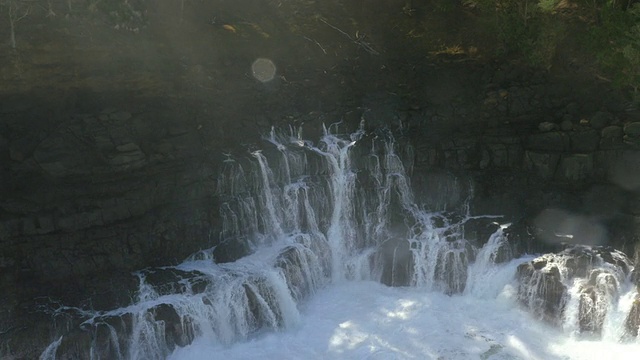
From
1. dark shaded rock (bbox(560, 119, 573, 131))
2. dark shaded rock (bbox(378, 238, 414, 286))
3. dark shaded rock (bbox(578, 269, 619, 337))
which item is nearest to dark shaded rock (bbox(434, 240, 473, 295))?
dark shaded rock (bbox(378, 238, 414, 286))

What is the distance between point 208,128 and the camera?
70.5 ft

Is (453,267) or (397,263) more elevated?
(397,263)

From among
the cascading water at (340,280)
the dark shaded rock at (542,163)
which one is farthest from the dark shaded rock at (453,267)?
the dark shaded rock at (542,163)

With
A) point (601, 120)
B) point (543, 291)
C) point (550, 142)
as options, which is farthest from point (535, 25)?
point (543, 291)

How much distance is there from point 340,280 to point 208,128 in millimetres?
6738

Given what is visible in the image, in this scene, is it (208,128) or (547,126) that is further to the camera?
(208,128)

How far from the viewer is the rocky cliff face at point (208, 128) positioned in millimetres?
18047

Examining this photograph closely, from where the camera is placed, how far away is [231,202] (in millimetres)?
19922

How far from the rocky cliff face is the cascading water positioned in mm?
666

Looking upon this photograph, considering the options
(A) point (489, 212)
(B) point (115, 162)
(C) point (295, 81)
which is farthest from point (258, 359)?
(C) point (295, 81)

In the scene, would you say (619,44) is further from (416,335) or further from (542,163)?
(416,335)

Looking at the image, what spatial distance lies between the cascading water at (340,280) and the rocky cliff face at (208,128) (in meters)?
0.67

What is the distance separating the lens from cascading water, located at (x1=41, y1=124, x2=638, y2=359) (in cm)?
1691

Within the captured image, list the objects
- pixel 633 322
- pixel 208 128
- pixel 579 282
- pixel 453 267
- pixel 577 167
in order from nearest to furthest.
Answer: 1. pixel 633 322
2. pixel 579 282
3. pixel 453 267
4. pixel 577 167
5. pixel 208 128
